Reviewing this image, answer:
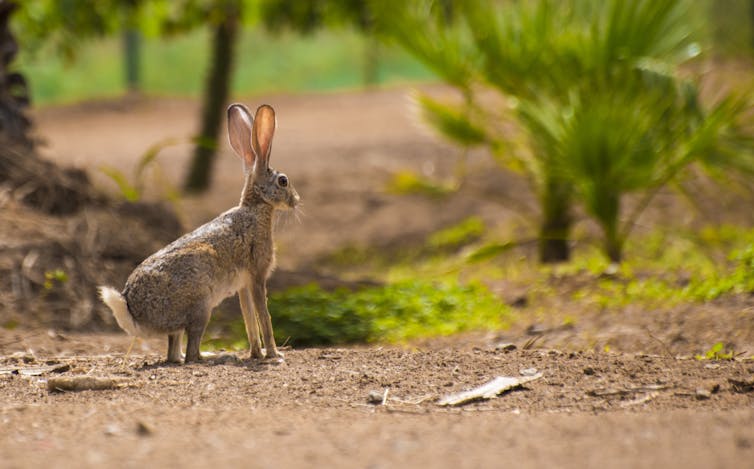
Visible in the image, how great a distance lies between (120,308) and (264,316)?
0.75 metres

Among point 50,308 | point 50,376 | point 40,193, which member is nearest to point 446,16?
point 40,193

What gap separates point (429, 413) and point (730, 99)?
193 inches

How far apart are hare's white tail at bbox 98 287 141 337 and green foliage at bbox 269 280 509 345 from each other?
71.6 inches

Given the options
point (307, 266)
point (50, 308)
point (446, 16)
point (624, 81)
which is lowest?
point (50, 308)

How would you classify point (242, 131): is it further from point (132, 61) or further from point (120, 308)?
point (132, 61)

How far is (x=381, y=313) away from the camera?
741cm

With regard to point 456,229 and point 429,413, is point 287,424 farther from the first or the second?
point 456,229

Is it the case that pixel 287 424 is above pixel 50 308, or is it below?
below

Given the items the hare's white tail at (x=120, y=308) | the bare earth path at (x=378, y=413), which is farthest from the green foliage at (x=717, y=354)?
the hare's white tail at (x=120, y=308)

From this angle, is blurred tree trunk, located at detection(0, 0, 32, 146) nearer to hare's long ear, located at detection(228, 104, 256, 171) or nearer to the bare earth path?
the bare earth path

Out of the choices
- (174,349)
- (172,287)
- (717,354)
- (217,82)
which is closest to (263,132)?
(172,287)

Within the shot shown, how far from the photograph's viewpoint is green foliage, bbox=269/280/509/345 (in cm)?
693

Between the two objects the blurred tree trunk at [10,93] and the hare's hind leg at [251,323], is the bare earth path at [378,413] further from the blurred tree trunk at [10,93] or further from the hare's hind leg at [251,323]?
the blurred tree trunk at [10,93]

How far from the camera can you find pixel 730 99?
7988 mm
